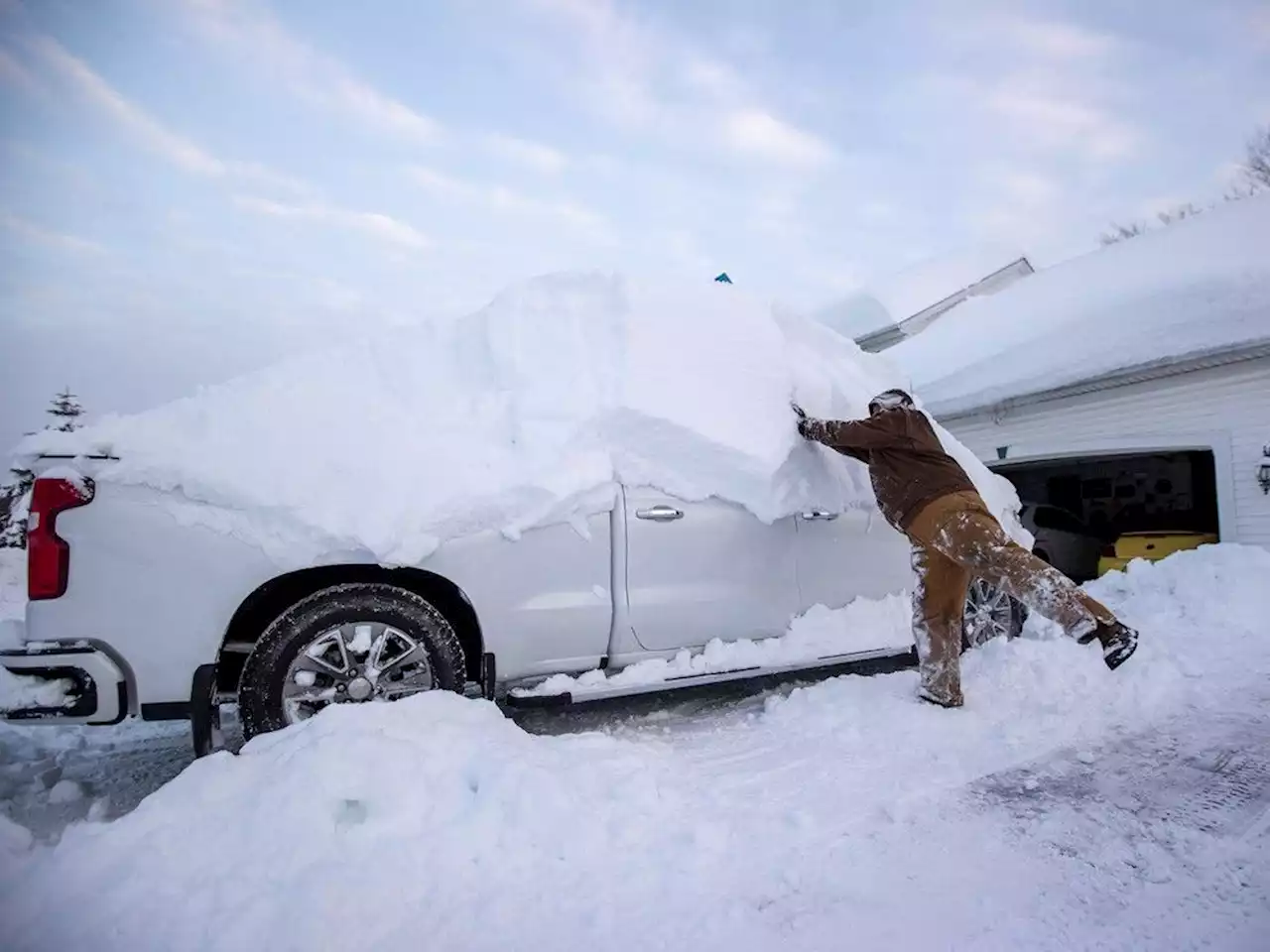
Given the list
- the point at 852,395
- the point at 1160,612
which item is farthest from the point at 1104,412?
the point at 852,395

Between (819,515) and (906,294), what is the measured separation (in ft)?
59.1

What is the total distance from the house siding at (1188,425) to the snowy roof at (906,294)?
8745 millimetres

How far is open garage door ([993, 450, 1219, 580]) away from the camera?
10.3 meters

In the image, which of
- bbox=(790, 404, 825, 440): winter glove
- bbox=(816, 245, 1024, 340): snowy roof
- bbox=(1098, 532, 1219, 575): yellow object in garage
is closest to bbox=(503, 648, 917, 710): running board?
bbox=(790, 404, 825, 440): winter glove

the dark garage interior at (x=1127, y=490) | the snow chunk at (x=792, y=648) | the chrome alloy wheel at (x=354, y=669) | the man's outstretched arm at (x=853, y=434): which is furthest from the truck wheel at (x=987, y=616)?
the dark garage interior at (x=1127, y=490)

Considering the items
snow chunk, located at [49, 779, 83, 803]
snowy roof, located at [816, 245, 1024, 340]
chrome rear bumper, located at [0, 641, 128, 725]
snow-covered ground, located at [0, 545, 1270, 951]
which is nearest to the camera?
snow-covered ground, located at [0, 545, 1270, 951]

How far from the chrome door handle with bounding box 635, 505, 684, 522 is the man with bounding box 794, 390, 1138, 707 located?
922mm

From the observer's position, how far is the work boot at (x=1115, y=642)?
3430mm

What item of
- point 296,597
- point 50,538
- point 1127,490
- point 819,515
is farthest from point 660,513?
point 1127,490

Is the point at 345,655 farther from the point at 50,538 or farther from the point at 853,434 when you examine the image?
the point at 853,434

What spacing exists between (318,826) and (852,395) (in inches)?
134

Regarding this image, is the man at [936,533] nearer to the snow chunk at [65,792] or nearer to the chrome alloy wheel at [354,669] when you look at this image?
the chrome alloy wheel at [354,669]

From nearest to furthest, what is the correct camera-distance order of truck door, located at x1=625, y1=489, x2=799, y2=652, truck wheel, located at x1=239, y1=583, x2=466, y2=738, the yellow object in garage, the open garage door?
truck wheel, located at x1=239, y1=583, x2=466, y2=738
truck door, located at x1=625, y1=489, x2=799, y2=652
the yellow object in garage
the open garage door

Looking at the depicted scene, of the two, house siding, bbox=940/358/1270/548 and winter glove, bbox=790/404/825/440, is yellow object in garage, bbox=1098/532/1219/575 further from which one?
winter glove, bbox=790/404/825/440
